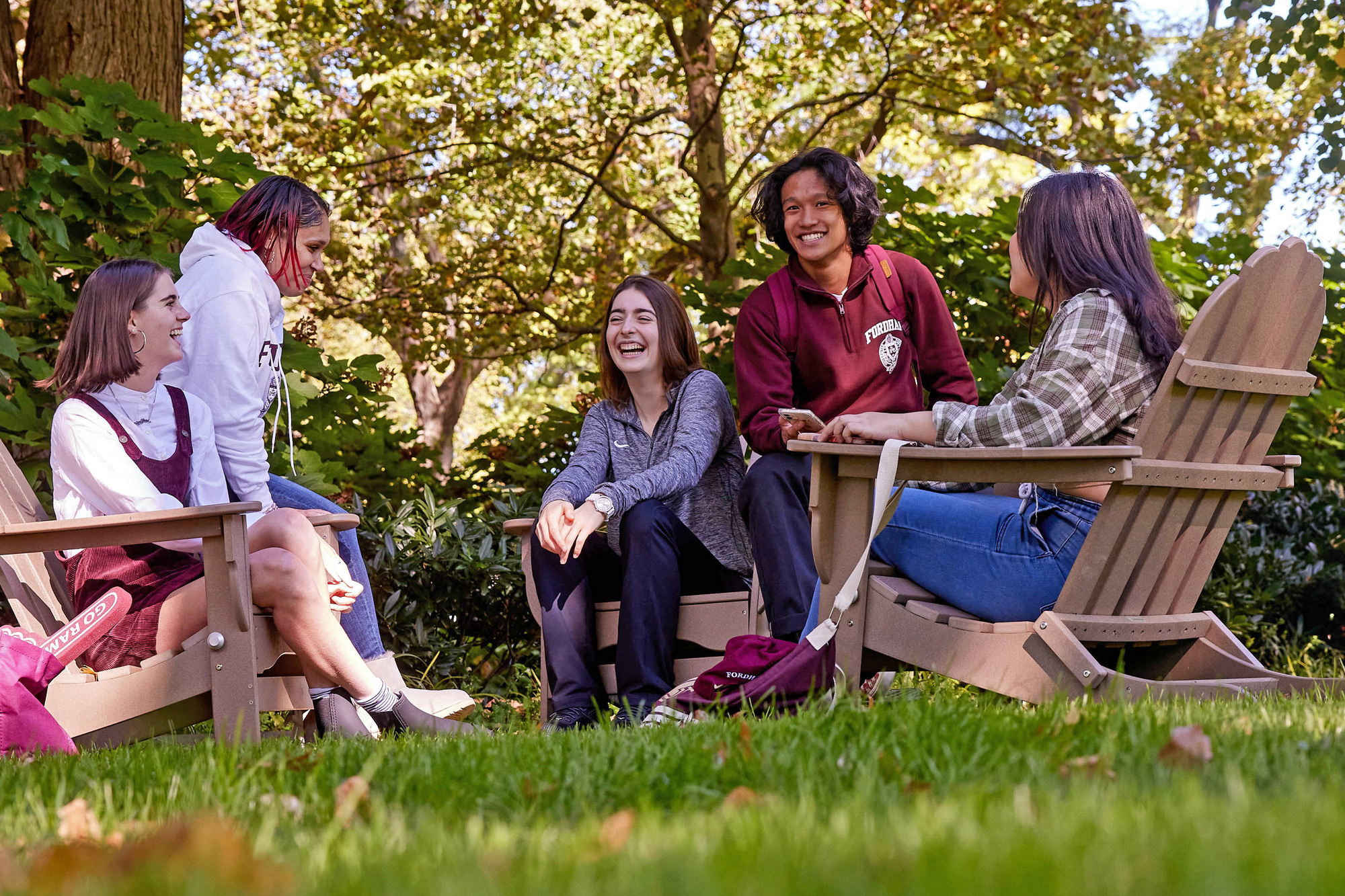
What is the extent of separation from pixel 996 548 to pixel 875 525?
30 centimetres

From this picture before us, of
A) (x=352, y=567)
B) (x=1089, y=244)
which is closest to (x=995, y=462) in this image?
(x=1089, y=244)

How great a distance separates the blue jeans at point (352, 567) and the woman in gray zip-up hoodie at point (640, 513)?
0.58m

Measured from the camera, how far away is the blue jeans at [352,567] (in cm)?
394

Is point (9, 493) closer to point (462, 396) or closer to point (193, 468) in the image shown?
point (193, 468)

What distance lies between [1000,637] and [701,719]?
0.72 metres

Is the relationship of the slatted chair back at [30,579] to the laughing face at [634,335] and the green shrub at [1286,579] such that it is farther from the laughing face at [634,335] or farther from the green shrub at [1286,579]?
the green shrub at [1286,579]

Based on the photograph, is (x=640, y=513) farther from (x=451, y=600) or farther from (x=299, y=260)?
(x=451, y=600)

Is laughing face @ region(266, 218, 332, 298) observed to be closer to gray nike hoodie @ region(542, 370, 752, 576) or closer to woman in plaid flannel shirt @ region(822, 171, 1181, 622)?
gray nike hoodie @ region(542, 370, 752, 576)

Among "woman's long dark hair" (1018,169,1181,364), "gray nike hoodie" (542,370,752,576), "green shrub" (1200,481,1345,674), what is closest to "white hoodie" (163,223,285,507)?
"gray nike hoodie" (542,370,752,576)

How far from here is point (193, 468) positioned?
356 centimetres

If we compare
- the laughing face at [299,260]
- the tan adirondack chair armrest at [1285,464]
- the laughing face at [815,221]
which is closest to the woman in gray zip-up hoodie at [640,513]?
the laughing face at [815,221]

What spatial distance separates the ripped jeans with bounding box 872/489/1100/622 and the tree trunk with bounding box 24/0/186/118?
167 inches

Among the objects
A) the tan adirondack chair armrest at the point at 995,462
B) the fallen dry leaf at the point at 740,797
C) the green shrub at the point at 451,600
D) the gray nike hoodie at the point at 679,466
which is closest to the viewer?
the fallen dry leaf at the point at 740,797

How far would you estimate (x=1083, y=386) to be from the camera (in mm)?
2934
